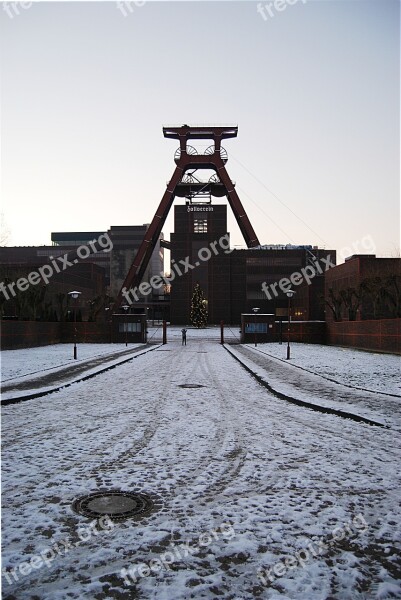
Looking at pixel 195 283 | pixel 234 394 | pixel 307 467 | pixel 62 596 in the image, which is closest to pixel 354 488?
pixel 307 467

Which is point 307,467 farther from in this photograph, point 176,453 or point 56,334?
point 56,334

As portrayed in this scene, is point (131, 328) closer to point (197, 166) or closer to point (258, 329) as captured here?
point (258, 329)

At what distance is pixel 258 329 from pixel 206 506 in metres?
37.5

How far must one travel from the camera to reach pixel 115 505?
16.0 feet

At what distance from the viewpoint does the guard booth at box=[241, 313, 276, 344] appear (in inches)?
1655

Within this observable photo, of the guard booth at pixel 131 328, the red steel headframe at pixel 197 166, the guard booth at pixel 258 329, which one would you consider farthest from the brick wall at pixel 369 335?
the red steel headframe at pixel 197 166

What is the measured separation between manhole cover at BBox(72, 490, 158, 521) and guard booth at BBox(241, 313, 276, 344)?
122ft

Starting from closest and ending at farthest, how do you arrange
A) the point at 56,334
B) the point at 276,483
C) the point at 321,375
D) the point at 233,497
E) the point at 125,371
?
1. the point at 233,497
2. the point at 276,483
3. the point at 321,375
4. the point at 125,371
5. the point at 56,334

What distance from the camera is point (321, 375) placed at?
16344 millimetres

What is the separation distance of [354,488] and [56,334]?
38.2 m

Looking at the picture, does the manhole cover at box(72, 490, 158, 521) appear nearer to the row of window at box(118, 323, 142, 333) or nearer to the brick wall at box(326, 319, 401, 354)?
the brick wall at box(326, 319, 401, 354)

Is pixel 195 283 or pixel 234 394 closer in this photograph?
pixel 234 394

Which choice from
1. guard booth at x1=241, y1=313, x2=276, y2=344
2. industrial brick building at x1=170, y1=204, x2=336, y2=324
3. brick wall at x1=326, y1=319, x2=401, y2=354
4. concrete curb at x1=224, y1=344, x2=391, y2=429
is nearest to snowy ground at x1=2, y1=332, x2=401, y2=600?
concrete curb at x1=224, y1=344, x2=391, y2=429

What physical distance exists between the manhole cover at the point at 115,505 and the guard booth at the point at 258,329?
37.2 m
